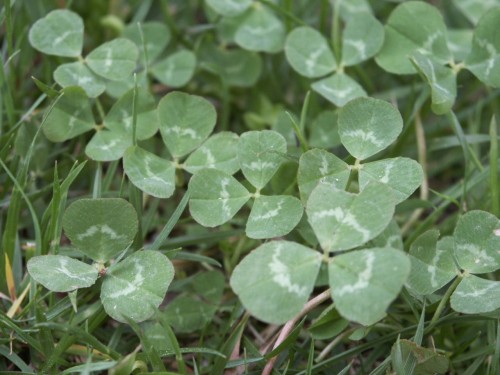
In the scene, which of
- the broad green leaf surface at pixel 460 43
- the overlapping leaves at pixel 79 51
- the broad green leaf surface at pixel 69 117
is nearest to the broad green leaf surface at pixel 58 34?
the overlapping leaves at pixel 79 51

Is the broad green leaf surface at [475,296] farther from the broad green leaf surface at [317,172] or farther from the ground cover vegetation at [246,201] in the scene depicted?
the broad green leaf surface at [317,172]

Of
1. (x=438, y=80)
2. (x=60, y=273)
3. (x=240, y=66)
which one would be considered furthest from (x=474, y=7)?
(x=60, y=273)

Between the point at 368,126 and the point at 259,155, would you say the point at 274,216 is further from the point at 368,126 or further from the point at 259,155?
the point at 368,126

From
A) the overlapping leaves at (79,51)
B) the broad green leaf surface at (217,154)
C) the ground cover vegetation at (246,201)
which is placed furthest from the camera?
the overlapping leaves at (79,51)

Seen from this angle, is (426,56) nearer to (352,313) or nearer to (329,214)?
(329,214)

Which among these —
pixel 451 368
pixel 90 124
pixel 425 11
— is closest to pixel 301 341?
pixel 451 368

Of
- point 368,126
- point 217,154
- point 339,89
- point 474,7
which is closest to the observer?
point 368,126
